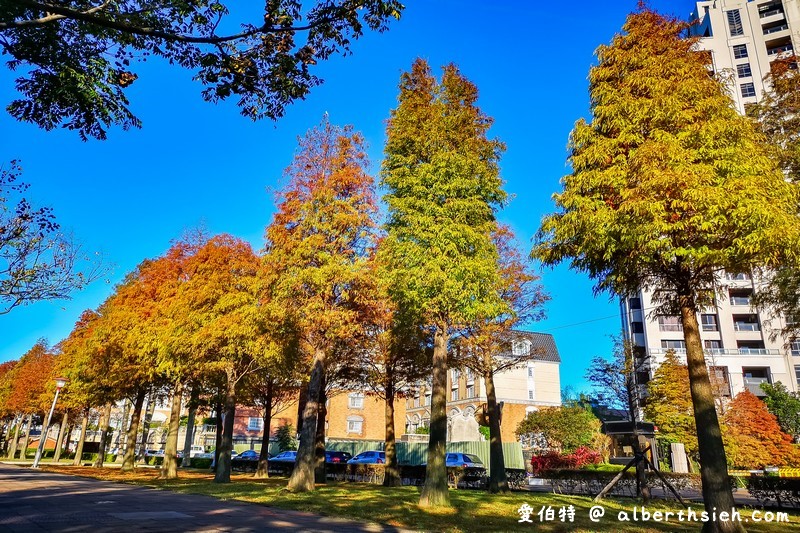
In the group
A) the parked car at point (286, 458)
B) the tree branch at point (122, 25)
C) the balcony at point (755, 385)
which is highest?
the tree branch at point (122, 25)

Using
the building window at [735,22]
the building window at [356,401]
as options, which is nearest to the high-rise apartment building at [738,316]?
the building window at [735,22]

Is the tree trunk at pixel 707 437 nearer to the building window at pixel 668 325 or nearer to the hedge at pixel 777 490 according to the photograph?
the hedge at pixel 777 490

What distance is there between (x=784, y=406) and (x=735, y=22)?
52.2 meters

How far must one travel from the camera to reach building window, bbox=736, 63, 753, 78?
60000 mm

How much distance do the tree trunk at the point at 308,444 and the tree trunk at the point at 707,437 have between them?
436 inches

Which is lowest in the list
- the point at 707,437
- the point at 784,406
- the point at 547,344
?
the point at 707,437

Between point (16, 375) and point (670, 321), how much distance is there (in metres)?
69.7

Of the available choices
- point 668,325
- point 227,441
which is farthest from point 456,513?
point 668,325

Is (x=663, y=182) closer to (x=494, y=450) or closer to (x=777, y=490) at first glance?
(x=777, y=490)

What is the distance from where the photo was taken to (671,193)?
9.95 m

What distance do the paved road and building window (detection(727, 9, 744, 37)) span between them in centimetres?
7954

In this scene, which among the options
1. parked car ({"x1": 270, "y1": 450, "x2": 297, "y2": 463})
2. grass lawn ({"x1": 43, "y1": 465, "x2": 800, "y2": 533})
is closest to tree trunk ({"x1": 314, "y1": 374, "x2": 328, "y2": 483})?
grass lawn ({"x1": 43, "y1": 465, "x2": 800, "y2": 533})

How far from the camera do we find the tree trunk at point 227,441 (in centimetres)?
1853

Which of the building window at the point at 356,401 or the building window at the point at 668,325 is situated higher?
the building window at the point at 668,325
